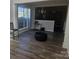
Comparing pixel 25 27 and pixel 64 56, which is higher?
pixel 25 27

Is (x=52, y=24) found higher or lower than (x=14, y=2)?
lower

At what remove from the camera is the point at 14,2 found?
22.9ft

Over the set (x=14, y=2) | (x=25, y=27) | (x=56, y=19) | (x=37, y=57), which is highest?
(x=14, y=2)

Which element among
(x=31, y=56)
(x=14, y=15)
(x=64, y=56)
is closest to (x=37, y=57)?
(x=31, y=56)

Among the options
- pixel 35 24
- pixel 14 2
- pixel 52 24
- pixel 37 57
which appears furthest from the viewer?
pixel 35 24

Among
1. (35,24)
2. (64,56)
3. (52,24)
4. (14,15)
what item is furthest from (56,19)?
(64,56)
